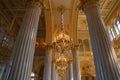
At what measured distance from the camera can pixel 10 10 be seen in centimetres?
1223

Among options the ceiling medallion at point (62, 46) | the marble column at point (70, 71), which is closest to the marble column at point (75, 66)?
the ceiling medallion at point (62, 46)

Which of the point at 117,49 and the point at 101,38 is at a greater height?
the point at 117,49

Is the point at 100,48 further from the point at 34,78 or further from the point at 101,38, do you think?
the point at 34,78

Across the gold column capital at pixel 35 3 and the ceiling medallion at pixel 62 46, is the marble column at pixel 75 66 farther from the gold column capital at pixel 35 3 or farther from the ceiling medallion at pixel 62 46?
the gold column capital at pixel 35 3

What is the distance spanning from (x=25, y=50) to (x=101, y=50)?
2.23 metres

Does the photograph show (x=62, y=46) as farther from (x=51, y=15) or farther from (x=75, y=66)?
(x=51, y=15)

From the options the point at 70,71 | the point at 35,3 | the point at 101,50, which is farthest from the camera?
the point at 70,71

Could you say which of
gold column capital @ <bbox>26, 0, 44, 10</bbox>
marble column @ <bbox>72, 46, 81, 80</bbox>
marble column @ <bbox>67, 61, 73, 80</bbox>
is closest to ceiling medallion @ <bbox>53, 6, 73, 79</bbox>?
marble column @ <bbox>72, 46, 81, 80</bbox>

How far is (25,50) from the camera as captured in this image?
398cm

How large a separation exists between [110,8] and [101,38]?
940 cm

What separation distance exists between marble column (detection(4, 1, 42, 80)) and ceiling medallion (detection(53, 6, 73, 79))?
141 inches

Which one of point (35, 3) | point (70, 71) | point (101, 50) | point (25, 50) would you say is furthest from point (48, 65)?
point (101, 50)

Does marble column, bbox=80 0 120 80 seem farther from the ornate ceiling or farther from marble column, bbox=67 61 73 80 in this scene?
marble column, bbox=67 61 73 80

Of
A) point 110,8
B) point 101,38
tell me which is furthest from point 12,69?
point 110,8
